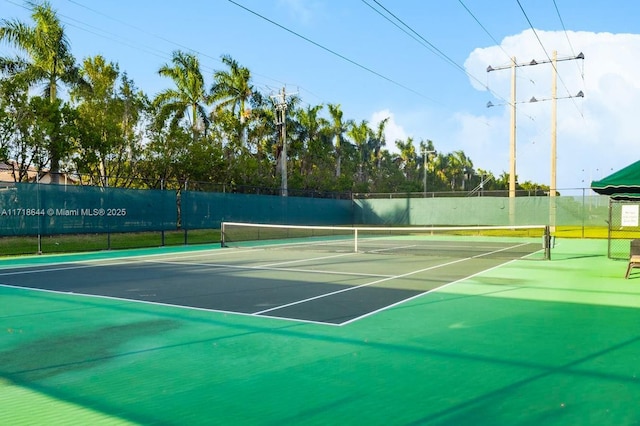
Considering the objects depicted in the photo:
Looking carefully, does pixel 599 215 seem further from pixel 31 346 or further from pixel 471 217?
pixel 31 346

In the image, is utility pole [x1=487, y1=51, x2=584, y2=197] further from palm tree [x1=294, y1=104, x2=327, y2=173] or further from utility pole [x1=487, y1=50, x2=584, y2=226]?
palm tree [x1=294, y1=104, x2=327, y2=173]

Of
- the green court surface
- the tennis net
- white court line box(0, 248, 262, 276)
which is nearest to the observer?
the green court surface

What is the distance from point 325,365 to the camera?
16.8 feet

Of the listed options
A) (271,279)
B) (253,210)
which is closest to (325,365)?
(271,279)

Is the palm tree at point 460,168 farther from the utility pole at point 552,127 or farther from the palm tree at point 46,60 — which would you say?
the palm tree at point 46,60

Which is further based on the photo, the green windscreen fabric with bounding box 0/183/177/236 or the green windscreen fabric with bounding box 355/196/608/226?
the green windscreen fabric with bounding box 355/196/608/226

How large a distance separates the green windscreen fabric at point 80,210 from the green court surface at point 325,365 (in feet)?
33.0

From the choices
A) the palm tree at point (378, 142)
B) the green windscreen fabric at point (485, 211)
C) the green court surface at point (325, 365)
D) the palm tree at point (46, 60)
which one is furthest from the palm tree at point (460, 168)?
the green court surface at point (325, 365)

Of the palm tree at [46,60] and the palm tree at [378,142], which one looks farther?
the palm tree at [378,142]

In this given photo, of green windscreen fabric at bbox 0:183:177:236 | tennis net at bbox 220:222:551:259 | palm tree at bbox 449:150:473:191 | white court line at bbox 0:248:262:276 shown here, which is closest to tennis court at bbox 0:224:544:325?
white court line at bbox 0:248:262:276

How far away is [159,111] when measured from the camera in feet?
107

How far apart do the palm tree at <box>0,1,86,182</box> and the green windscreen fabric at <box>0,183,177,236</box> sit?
17.6 feet

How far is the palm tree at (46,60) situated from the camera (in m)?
24.2

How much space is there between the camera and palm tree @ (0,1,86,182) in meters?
24.2
